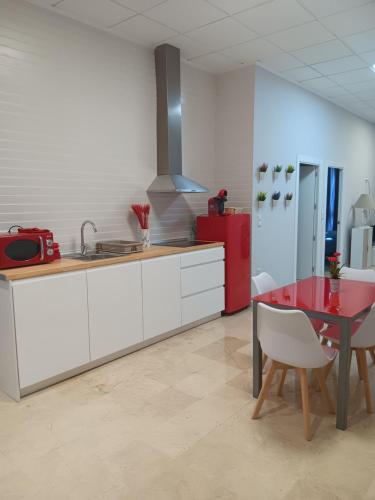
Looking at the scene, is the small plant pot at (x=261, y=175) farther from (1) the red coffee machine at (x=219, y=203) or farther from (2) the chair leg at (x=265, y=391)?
(2) the chair leg at (x=265, y=391)

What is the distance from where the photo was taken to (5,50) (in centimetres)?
301

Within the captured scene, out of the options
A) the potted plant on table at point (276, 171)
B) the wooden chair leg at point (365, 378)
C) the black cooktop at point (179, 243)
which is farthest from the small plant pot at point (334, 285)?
the potted plant on table at point (276, 171)

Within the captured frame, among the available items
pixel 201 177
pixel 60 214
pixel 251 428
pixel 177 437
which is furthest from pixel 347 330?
pixel 201 177

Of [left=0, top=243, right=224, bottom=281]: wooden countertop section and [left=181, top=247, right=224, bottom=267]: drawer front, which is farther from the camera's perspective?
[left=181, top=247, right=224, bottom=267]: drawer front

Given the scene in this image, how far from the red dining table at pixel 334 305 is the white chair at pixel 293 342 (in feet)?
0.50

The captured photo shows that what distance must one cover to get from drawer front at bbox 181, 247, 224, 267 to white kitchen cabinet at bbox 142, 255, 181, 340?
117 millimetres

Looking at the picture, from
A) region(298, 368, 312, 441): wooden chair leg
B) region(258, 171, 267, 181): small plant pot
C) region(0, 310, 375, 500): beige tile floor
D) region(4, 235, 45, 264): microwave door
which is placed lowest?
region(0, 310, 375, 500): beige tile floor

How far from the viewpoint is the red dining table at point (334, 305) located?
7.36ft

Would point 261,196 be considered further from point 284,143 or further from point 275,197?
point 284,143

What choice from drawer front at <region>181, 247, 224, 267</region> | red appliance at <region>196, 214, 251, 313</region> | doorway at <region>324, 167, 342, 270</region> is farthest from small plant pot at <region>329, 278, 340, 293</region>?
doorway at <region>324, 167, 342, 270</region>

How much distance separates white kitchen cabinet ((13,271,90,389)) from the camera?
2641 mm

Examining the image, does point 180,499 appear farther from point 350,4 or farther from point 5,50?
point 350,4

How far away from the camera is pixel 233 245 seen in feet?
14.9

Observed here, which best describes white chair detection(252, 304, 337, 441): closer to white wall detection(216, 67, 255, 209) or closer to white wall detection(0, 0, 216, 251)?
white wall detection(0, 0, 216, 251)
